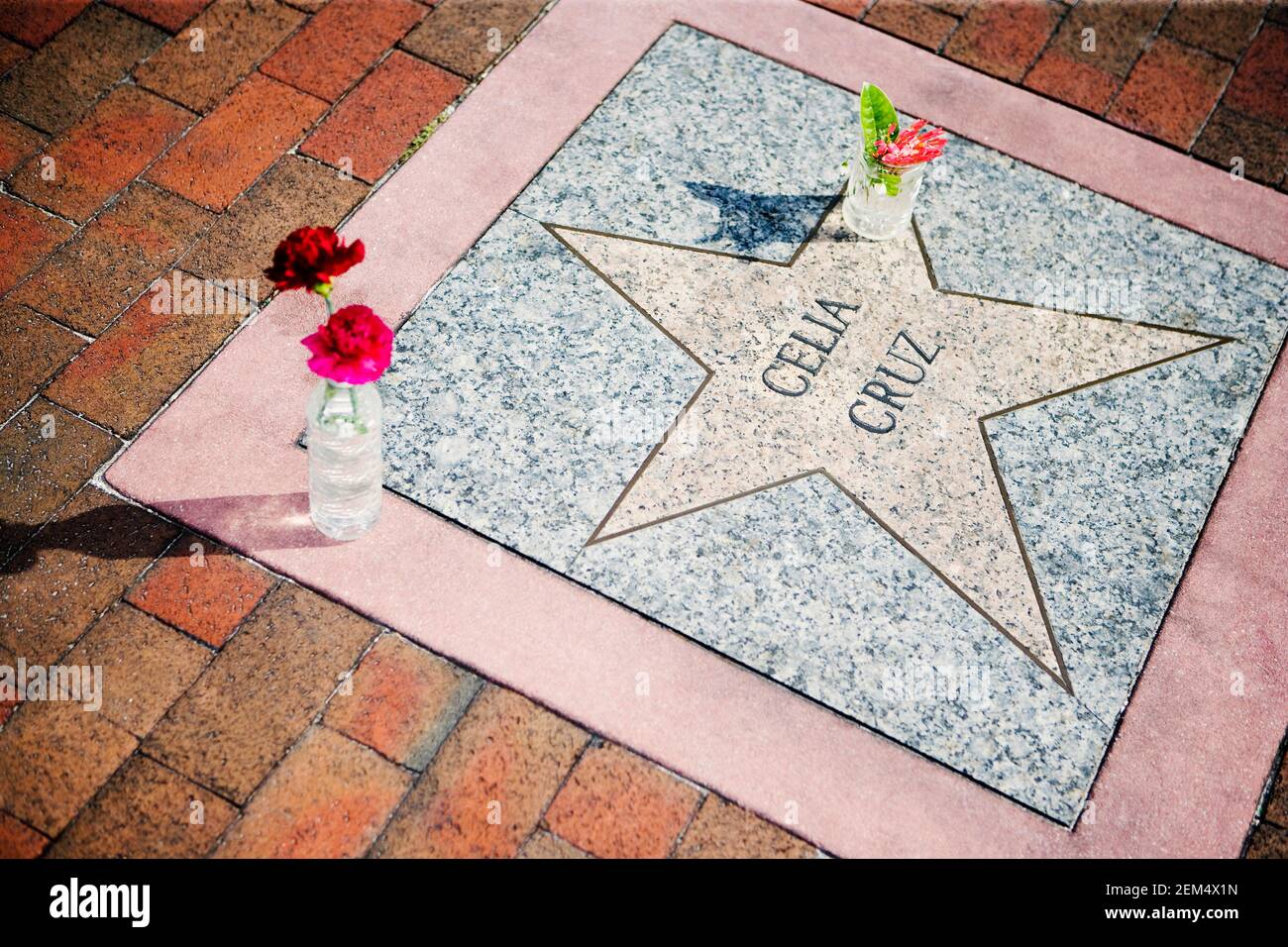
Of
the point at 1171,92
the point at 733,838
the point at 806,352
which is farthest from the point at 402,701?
the point at 1171,92

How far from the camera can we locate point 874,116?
3234 mm

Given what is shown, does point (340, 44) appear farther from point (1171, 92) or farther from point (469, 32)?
point (1171, 92)

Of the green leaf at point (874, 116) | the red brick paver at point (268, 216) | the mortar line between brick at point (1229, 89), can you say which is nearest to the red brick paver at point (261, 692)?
the red brick paver at point (268, 216)

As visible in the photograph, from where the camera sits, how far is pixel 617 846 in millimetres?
2457

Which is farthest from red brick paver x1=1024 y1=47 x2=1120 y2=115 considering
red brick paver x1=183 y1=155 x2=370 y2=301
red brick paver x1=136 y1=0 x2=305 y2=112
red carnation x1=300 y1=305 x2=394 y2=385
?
red carnation x1=300 y1=305 x2=394 y2=385

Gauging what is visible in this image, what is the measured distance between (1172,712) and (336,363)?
209 cm

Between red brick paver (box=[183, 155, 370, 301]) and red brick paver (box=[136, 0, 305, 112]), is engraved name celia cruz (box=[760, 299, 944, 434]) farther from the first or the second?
red brick paver (box=[136, 0, 305, 112])

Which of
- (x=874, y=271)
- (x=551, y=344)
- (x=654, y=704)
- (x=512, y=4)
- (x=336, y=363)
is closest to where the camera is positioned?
(x=336, y=363)

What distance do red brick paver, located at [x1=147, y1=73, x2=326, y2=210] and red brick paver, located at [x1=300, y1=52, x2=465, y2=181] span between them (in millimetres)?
90

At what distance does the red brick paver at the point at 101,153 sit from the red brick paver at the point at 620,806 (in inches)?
87.1

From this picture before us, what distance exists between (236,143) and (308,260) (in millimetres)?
1531

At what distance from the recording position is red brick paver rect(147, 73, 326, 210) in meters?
3.38
